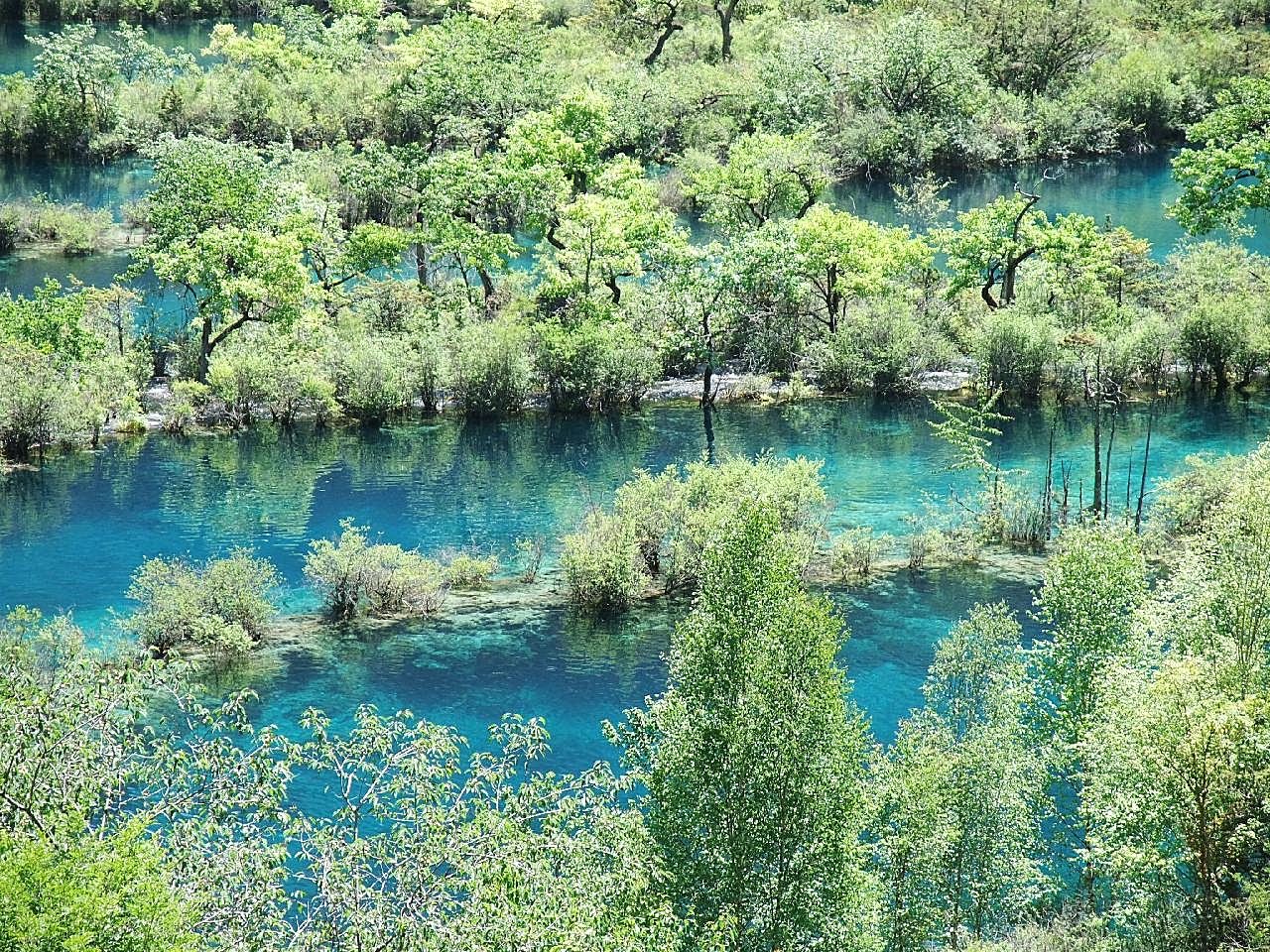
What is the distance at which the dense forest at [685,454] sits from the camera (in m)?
22.3

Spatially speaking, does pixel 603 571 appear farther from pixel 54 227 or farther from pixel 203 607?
pixel 54 227

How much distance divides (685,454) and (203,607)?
20.4 metres

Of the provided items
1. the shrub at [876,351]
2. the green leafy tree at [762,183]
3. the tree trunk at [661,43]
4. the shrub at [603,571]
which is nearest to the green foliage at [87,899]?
the shrub at [603,571]

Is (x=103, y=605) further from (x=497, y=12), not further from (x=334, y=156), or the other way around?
(x=497, y=12)

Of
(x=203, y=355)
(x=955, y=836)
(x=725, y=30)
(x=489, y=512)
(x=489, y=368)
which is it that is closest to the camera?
(x=955, y=836)

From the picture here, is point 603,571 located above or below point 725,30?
below

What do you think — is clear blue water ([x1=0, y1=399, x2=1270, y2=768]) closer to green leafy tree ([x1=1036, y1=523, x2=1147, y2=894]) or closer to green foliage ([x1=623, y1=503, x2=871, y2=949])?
green leafy tree ([x1=1036, y1=523, x2=1147, y2=894])

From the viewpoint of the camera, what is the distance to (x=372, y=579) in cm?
4372

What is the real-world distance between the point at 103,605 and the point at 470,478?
14.9 m

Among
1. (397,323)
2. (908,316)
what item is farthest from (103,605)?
(908,316)

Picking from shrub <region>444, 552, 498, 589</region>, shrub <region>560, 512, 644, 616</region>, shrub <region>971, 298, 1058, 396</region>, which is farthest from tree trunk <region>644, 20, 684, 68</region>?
shrub <region>560, 512, 644, 616</region>

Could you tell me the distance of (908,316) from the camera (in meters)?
62.3

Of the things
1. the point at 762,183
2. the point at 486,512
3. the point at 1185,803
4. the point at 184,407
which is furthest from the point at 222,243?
the point at 1185,803

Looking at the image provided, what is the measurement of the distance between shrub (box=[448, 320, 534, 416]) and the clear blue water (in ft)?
3.53
